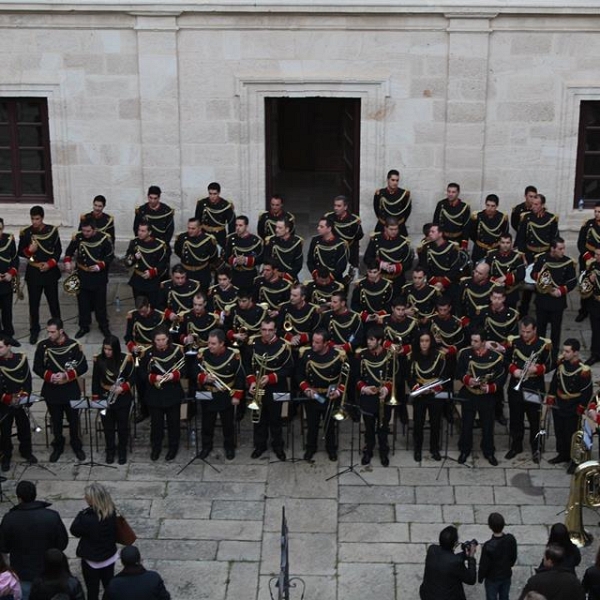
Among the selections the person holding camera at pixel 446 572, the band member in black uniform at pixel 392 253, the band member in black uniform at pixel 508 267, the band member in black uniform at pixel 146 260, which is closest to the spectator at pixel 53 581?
the person holding camera at pixel 446 572

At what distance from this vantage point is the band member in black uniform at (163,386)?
675 inches

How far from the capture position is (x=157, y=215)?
854 inches

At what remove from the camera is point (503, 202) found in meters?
22.7

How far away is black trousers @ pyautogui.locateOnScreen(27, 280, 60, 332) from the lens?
20656 mm

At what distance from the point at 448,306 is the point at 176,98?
6.77m

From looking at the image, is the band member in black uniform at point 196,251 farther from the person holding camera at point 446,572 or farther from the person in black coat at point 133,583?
the person in black coat at point 133,583

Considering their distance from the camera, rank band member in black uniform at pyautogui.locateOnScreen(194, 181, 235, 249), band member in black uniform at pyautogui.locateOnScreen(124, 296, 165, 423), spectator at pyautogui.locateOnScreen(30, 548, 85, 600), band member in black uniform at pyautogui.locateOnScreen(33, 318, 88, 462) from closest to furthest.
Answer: spectator at pyautogui.locateOnScreen(30, 548, 85, 600)
band member in black uniform at pyautogui.locateOnScreen(33, 318, 88, 462)
band member in black uniform at pyautogui.locateOnScreen(124, 296, 165, 423)
band member in black uniform at pyautogui.locateOnScreen(194, 181, 235, 249)

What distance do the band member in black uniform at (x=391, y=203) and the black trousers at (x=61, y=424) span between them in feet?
22.5

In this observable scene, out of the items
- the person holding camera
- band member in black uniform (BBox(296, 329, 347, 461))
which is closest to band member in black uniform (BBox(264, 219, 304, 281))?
band member in black uniform (BBox(296, 329, 347, 461))

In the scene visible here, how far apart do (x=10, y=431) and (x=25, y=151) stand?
24.0ft

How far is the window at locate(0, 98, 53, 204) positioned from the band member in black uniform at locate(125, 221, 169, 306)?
3.52m

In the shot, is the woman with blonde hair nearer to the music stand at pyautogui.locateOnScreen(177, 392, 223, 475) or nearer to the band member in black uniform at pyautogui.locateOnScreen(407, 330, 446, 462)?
the music stand at pyautogui.locateOnScreen(177, 392, 223, 475)

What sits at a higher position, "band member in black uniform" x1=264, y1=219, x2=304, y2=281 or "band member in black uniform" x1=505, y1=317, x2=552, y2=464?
"band member in black uniform" x1=264, y1=219, x2=304, y2=281

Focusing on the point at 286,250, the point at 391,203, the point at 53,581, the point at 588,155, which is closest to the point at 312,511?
the point at 53,581
